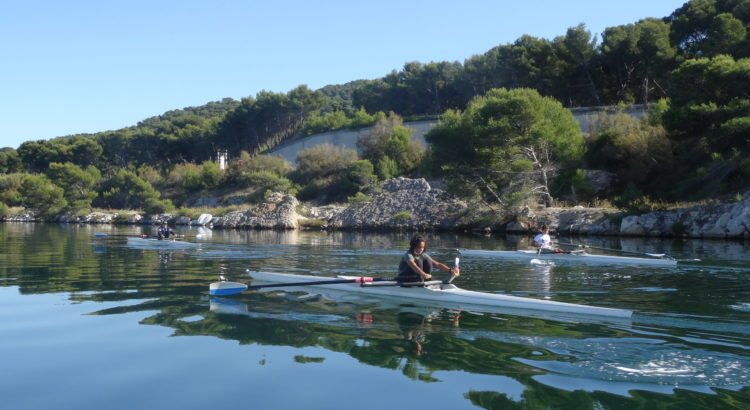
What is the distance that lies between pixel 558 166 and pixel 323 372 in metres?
33.0

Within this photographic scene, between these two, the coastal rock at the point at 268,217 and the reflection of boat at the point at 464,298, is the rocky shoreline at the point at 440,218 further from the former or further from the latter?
the reflection of boat at the point at 464,298

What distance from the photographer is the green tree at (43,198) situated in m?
66.3

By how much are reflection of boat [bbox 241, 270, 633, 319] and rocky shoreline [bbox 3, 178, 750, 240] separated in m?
20.7

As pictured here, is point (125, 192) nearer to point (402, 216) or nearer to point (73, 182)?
point (73, 182)

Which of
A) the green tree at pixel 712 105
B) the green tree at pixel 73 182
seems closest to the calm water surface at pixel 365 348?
the green tree at pixel 712 105

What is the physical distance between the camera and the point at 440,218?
133 ft

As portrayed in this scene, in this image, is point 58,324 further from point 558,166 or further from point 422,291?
point 558,166

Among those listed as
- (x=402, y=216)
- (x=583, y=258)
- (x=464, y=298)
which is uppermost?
(x=402, y=216)

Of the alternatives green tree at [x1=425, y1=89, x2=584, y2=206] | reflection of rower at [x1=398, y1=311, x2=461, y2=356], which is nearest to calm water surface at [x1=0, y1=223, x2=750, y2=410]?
reflection of rower at [x1=398, y1=311, x2=461, y2=356]

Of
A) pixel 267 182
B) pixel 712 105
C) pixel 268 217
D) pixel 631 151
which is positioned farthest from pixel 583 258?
pixel 267 182

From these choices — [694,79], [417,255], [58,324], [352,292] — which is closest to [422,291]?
[417,255]

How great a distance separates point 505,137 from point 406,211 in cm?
1021

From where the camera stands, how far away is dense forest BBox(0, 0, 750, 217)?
31891 millimetres

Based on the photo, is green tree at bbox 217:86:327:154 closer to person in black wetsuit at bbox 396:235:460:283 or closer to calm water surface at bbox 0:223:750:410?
calm water surface at bbox 0:223:750:410
